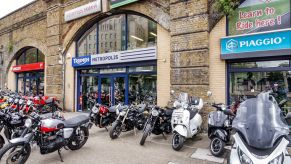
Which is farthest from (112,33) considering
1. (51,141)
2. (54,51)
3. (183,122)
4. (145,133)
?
(51,141)

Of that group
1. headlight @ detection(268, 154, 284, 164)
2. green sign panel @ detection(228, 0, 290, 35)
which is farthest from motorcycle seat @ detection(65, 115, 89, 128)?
green sign panel @ detection(228, 0, 290, 35)

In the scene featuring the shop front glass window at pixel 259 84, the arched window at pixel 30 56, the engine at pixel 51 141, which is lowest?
the engine at pixel 51 141

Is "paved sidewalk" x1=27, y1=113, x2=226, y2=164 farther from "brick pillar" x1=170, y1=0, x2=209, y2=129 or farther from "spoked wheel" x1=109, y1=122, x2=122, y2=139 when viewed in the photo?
"brick pillar" x1=170, y1=0, x2=209, y2=129

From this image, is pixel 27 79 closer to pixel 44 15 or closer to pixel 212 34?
pixel 44 15

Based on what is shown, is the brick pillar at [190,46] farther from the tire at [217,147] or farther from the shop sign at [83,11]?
the shop sign at [83,11]

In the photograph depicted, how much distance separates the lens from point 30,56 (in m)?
14.7

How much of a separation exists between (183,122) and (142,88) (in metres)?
4.14

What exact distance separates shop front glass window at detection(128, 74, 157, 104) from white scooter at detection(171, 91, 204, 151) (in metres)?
2.85

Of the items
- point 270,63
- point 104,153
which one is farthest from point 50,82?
point 270,63

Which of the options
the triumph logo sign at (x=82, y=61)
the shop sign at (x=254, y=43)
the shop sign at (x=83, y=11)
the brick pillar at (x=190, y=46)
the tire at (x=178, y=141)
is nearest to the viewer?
the tire at (x=178, y=141)

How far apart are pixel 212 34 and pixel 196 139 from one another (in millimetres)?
3291

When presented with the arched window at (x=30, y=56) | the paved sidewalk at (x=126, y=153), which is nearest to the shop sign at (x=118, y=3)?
the paved sidewalk at (x=126, y=153)

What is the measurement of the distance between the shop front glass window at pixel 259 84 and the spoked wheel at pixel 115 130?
3.51m

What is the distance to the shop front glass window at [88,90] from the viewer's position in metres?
10.7
